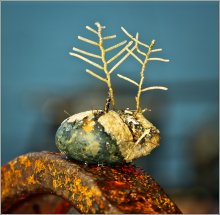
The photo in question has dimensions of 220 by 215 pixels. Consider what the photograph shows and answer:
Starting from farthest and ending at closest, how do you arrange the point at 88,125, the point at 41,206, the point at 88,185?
the point at 41,206 → the point at 88,125 → the point at 88,185

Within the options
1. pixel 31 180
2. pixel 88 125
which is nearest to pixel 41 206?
pixel 31 180

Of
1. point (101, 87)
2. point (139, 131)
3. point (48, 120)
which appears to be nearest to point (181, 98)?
point (101, 87)

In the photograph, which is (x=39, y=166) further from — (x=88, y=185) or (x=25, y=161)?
(x=88, y=185)

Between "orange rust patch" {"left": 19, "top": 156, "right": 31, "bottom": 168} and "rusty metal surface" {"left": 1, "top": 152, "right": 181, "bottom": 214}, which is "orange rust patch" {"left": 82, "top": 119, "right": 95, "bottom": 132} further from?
"orange rust patch" {"left": 19, "top": 156, "right": 31, "bottom": 168}

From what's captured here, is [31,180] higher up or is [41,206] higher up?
[31,180]

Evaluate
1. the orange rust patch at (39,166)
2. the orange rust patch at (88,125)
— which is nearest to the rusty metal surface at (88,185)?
the orange rust patch at (39,166)

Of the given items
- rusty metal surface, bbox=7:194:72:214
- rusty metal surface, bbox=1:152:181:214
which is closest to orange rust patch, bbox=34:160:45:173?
rusty metal surface, bbox=1:152:181:214

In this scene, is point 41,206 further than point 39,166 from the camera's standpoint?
Yes
